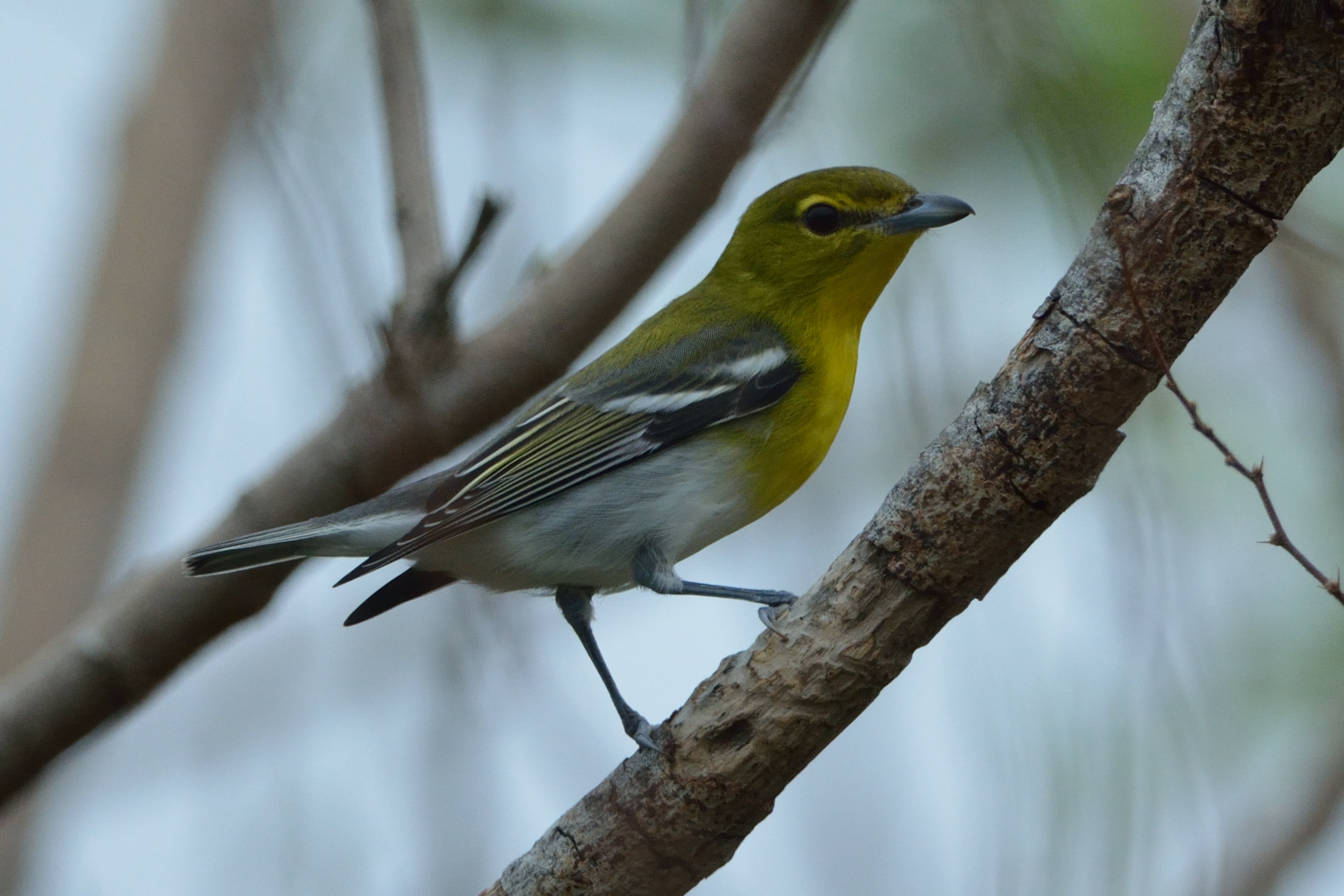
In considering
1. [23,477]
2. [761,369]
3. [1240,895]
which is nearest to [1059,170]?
[761,369]

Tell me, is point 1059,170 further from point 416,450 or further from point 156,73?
point 156,73

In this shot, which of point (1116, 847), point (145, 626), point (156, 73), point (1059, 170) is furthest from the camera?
point (156, 73)

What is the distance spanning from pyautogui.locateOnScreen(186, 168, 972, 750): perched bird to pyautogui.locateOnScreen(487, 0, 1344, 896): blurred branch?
3.14 feet

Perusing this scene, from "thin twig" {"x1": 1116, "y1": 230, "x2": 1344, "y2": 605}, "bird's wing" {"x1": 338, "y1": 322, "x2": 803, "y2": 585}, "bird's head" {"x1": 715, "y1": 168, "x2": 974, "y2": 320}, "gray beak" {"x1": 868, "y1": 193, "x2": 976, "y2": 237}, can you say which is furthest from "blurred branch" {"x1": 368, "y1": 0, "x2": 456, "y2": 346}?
"thin twig" {"x1": 1116, "y1": 230, "x2": 1344, "y2": 605}

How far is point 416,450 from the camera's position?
Result: 406 cm

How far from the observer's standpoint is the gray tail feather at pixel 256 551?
12.5 ft

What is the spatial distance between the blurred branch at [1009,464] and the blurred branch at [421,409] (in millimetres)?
1406

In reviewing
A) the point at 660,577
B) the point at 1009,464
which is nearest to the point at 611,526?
the point at 660,577

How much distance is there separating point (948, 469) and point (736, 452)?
1929mm

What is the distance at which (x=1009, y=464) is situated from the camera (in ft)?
8.05

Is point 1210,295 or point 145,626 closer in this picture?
point 1210,295

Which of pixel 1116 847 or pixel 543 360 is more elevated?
pixel 543 360

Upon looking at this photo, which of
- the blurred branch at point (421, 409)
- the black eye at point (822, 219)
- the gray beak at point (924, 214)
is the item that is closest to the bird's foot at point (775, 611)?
the blurred branch at point (421, 409)

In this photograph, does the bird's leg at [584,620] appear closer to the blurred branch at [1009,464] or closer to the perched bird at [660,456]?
the perched bird at [660,456]
